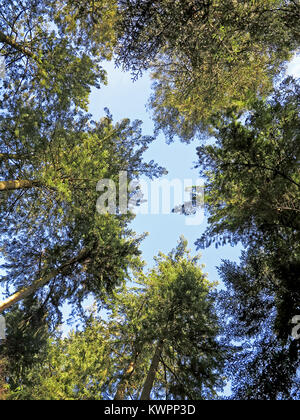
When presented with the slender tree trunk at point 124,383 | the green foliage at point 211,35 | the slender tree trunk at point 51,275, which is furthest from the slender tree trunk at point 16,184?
the slender tree trunk at point 124,383

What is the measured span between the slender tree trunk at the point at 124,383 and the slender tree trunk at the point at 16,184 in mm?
7593

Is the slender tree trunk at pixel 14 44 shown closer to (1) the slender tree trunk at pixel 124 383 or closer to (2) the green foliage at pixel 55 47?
(2) the green foliage at pixel 55 47

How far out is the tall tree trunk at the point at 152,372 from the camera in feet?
26.3

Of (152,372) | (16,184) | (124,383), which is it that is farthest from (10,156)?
(152,372)

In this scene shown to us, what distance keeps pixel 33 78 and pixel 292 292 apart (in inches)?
363

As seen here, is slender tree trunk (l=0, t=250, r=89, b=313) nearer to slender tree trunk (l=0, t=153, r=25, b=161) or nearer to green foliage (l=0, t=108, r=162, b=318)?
green foliage (l=0, t=108, r=162, b=318)

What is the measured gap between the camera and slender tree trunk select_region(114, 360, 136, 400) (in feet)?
27.1

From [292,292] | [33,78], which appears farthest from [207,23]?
[292,292]

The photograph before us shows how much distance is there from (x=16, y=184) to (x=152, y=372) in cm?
814

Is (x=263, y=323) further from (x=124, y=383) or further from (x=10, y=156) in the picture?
(x=10, y=156)

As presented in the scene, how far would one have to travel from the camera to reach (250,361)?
21.7 feet

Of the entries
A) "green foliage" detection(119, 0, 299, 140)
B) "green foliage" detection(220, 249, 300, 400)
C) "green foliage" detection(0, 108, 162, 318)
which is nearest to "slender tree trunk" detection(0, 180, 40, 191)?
"green foliage" detection(0, 108, 162, 318)

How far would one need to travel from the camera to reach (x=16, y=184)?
7.26m

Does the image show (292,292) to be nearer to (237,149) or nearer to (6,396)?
(237,149)
